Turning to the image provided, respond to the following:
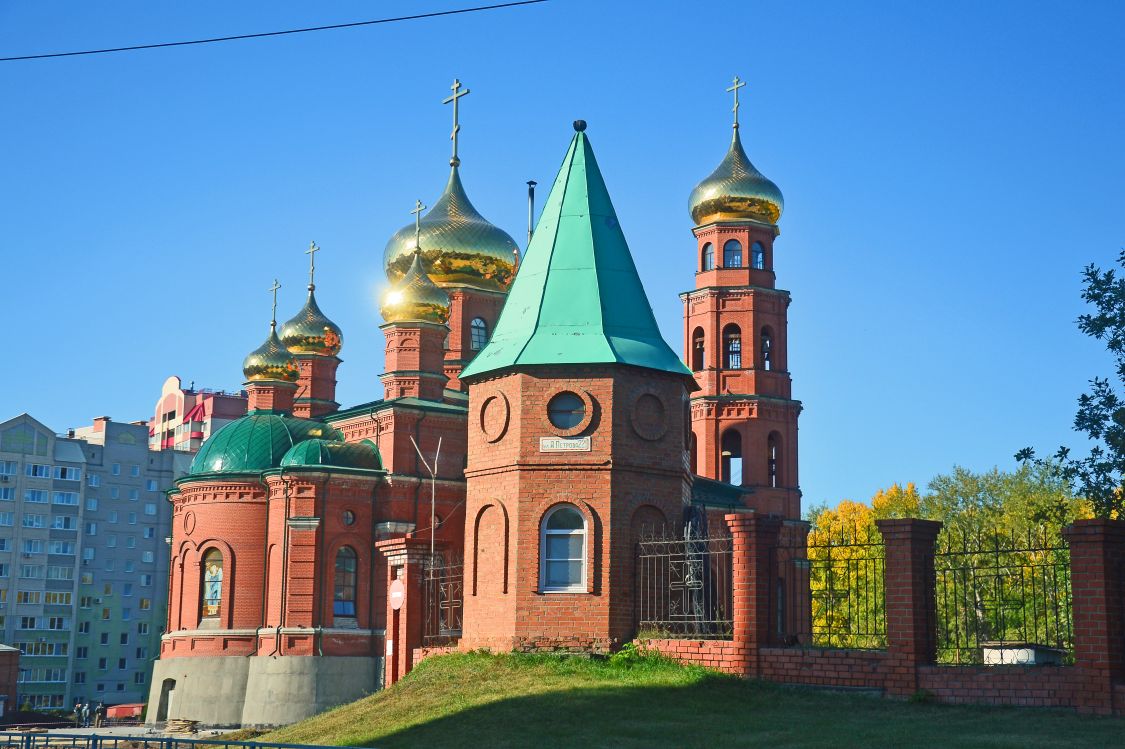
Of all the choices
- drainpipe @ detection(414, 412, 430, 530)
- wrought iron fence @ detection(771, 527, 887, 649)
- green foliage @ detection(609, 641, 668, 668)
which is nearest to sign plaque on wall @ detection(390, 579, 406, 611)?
green foliage @ detection(609, 641, 668, 668)

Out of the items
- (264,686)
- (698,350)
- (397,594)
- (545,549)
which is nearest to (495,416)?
(545,549)

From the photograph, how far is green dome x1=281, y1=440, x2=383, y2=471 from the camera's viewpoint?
29411 millimetres

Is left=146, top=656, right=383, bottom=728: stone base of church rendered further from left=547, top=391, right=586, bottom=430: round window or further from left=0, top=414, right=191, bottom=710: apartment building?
left=0, top=414, right=191, bottom=710: apartment building

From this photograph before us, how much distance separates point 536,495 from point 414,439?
11.3m

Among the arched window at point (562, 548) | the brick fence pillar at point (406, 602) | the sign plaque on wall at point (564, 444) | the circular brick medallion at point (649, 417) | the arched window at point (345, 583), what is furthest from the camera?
the arched window at point (345, 583)

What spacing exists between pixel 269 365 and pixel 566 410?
1705 centimetres

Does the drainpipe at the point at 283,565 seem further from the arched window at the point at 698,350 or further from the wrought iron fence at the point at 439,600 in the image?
the arched window at the point at 698,350

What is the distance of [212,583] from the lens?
30266mm

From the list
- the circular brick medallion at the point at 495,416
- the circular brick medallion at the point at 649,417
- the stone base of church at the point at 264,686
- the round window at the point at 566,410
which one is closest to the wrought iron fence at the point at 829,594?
the circular brick medallion at the point at 649,417

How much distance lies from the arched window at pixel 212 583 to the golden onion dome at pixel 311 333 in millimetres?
7878

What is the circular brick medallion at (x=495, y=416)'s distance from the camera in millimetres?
19969

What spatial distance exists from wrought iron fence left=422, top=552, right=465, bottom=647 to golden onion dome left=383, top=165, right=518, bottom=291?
14.7 meters

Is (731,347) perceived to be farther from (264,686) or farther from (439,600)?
(439,600)

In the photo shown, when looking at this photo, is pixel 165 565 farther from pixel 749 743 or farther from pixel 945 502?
pixel 749 743
